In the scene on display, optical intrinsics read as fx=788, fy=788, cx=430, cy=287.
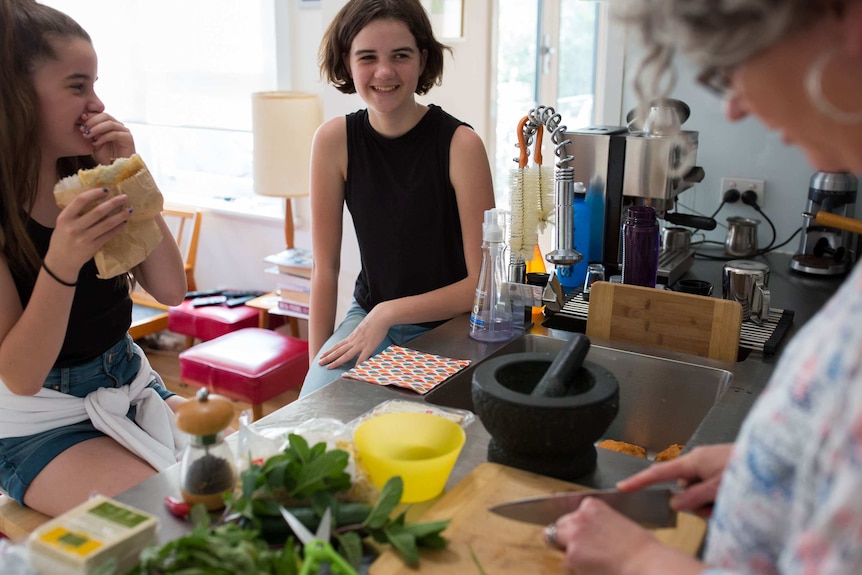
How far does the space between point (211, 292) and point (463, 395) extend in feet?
8.25

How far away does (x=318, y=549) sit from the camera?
2.52ft

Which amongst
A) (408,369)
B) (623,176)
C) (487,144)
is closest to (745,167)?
(623,176)

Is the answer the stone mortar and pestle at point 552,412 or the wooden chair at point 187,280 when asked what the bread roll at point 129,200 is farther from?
the wooden chair at point 187,280

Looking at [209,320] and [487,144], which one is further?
[209,320]

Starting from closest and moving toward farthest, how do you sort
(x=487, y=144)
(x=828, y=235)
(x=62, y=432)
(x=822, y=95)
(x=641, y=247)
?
(x=822, y=95)
(x=62, y=432)
(x=641, y=247)
(x=828, y=235)
(x=487, y=144)

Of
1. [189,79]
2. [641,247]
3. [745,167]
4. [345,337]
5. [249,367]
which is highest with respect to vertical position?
[189,79]

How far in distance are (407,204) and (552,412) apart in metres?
1.11

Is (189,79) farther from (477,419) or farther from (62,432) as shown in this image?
(477,419)

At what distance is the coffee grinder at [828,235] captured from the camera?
216cm

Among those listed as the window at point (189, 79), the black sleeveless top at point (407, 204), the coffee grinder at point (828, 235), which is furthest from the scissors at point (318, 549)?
the window at point (189, 79)

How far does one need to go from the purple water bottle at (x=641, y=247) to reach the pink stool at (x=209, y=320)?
202cm

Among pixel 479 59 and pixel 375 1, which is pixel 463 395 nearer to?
pixel 375 1

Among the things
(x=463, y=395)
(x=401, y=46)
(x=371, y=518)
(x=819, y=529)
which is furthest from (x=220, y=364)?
(x=819, y=529)

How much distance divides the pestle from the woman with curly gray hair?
37cm
